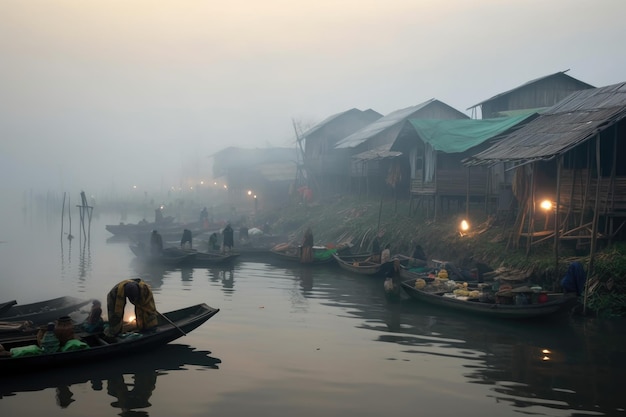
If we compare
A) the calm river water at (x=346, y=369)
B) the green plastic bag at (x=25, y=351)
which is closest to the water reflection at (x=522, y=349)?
the calm river water at (x=346, y=369)

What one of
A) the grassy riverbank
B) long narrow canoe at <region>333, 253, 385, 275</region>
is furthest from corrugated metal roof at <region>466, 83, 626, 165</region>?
long narrow canoe at <region>333, 253, 385, 275</region>

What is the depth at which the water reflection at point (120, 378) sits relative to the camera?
9688 millimetres

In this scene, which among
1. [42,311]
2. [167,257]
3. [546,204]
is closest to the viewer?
[42,311]

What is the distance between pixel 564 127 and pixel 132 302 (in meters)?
14.9

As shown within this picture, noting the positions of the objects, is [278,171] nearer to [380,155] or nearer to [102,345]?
[380,155]

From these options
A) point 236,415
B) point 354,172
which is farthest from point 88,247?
point 236,415

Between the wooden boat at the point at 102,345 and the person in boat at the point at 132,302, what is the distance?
186 mm

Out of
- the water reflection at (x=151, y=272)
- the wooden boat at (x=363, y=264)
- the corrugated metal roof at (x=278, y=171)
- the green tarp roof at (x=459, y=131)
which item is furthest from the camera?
the corrugated metal roof at (x=278, y=171)

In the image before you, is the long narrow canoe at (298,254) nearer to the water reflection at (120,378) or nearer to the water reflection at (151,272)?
the water reflection at (151,272)

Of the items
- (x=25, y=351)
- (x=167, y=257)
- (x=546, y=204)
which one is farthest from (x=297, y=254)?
(x=25, y=351)

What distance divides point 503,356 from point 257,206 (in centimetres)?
3907

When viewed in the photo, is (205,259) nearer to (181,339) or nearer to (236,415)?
(181,339)

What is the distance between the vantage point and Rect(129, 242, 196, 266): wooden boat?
83.1 feet

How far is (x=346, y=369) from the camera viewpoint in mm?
11203
